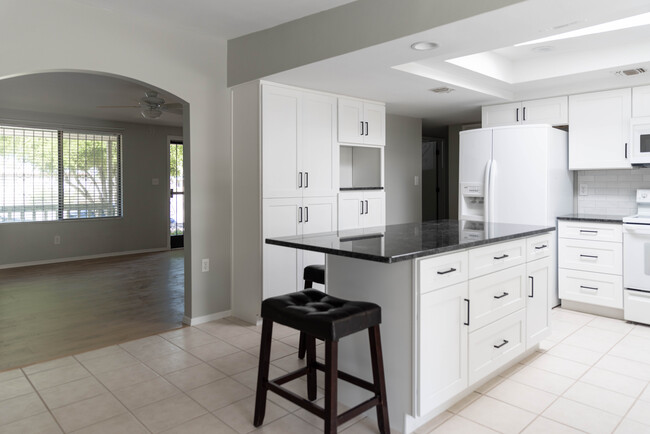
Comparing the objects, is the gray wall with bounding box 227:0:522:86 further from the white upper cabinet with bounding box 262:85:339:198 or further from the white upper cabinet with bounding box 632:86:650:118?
the white upper cabinet with bounding box 632:86:650:118

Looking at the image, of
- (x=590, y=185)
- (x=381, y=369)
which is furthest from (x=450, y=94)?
(x=381, y=369)

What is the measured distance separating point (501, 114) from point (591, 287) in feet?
6.54

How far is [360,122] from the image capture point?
4605 millimetres

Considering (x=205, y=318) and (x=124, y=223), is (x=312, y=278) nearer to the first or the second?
(x=205, y=318)

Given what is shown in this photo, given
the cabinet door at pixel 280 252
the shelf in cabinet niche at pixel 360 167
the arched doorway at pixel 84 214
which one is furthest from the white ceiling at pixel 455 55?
the arched doorway at pixel 84 214

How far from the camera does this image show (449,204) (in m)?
8.06

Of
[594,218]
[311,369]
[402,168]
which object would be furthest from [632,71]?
[311,369]

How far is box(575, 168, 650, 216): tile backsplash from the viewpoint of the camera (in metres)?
4.43

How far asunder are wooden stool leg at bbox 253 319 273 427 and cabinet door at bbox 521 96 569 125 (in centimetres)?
381

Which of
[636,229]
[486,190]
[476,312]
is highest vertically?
[486,190]

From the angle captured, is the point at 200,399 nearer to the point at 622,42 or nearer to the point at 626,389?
the point at 626,389

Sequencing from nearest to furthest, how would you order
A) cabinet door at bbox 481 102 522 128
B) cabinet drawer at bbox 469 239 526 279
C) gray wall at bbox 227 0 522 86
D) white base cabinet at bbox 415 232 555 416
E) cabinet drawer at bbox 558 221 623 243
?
white base cabinet at bbox 415 232 555 416
cabinet drawer at bbox 469 239 526 279
gray wall at bbox 227 0 522 86
cabinet drawer at bbox 558 221 623 243
cabinet door at bbox 481 102 522 128

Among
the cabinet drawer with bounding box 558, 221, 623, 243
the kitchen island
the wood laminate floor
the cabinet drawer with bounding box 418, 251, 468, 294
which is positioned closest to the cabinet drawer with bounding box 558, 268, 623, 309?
the cabinet drawer with bounding box 558, 221, 623, 243

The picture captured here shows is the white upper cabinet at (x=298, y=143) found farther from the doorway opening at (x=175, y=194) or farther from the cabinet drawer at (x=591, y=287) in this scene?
the doorway opening at (x=175, y=194)
